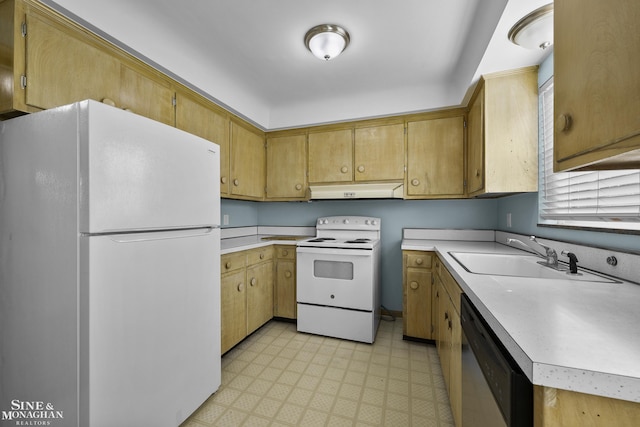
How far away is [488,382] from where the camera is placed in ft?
2.43

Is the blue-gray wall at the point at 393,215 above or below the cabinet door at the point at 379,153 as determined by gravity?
below

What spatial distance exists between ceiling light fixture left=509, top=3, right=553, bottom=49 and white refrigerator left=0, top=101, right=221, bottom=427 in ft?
5.89

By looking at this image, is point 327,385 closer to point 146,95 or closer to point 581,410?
point 581,410

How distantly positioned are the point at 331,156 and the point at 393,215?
934 mm

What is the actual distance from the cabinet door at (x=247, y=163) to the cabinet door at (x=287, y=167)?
0.32ft

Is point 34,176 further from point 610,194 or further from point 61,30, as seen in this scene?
point 610,194

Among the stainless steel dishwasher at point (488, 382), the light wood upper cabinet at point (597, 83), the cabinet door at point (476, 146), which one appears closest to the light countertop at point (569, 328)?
the stainless steel dishwasher at point (488, 382)

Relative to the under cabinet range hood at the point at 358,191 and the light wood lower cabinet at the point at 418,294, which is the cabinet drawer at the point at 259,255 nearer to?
the under cabinet range hood at the point at 358,191

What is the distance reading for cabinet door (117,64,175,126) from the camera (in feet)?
5.21

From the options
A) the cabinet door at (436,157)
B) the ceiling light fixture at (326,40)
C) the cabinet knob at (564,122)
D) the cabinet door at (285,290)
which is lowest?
the cabinet door at (285,290)

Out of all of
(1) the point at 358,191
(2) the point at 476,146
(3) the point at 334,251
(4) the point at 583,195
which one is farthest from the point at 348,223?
(4) the point at 583,195

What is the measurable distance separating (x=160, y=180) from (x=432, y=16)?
1804 millimetres

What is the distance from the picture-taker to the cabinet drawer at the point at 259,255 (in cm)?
240

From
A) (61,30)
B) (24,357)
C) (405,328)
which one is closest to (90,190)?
(24,357)
